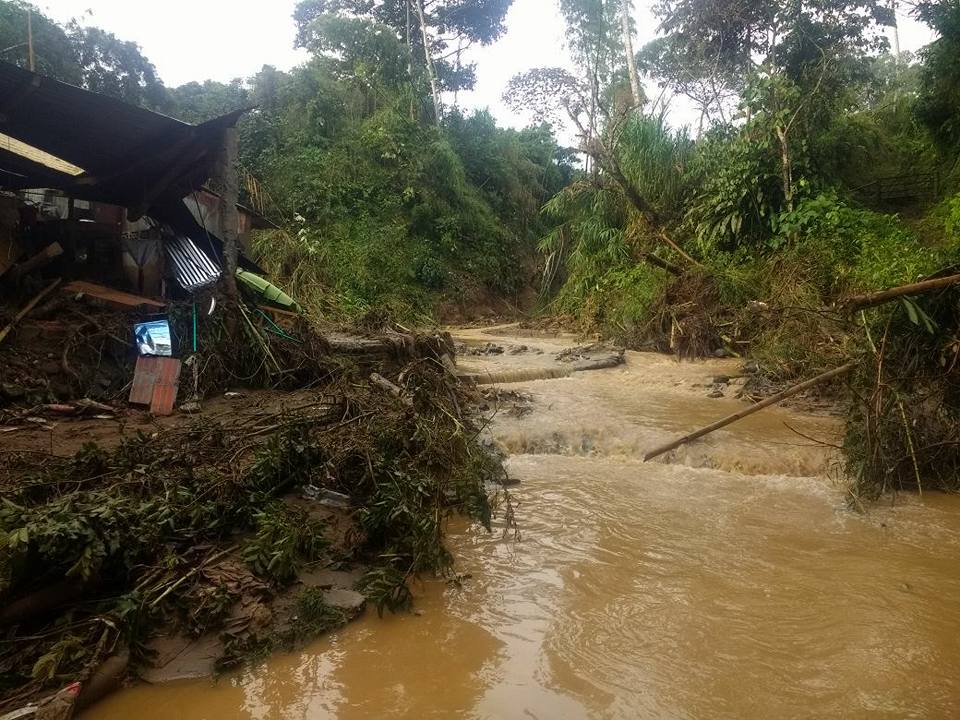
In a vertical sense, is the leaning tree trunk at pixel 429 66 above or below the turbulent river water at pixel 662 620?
above

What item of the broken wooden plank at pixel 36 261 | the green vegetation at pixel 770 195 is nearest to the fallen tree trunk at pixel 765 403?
the green vegetation at pixel 770 195

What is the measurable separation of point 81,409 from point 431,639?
350cm

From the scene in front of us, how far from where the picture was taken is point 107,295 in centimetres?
585

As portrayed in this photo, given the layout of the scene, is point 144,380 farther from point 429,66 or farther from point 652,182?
point 429,66

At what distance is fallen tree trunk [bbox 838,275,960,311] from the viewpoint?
4.19 meters

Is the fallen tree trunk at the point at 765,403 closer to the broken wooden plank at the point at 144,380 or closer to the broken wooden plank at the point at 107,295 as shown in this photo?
the broken wooden plank at the point at 144,380

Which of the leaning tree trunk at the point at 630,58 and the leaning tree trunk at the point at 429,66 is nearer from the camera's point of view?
the leaning tree trunk at the point at 630,58

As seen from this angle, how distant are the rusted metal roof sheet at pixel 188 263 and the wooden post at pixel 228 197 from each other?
962 mm

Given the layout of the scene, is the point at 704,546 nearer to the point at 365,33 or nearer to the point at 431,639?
the point at 431,639

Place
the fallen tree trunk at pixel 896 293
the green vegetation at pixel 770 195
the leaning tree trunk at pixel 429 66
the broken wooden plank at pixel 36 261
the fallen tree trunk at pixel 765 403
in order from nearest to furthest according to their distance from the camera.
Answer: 1. the fallen tree trunk at pixel 896 293
2. the fallen tree trunk at pixel 765 403
3. the broken wooden plank at pixel 36 261
4. the green vegetation at pixel 770 195
5. the leaning tree trunk at pixel 429 66

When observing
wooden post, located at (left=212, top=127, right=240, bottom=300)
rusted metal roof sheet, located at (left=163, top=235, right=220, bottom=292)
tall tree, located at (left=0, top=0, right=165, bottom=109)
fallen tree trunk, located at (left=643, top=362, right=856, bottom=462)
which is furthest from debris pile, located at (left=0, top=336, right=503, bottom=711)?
tall tree, located at (left=0, top=0, right=165, bottom=109)

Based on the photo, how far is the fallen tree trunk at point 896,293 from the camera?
4.19m

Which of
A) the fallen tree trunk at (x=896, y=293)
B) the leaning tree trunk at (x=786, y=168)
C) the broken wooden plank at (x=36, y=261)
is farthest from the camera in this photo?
the leaning tree trunk at (x=786, y=168)

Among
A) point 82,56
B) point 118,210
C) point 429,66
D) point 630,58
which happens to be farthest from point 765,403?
point 429,66
